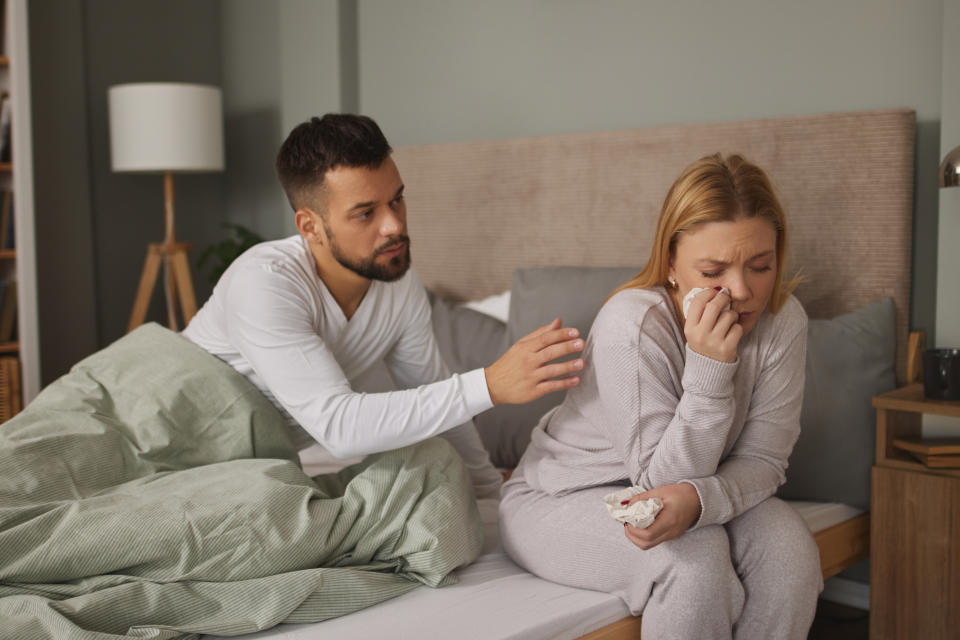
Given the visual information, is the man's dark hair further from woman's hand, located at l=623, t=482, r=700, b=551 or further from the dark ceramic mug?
the dark ceramic mug

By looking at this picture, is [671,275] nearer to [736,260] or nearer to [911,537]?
[736,260]

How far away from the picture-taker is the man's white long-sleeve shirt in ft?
5.35

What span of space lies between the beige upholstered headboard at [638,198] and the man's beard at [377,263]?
0.92 meters

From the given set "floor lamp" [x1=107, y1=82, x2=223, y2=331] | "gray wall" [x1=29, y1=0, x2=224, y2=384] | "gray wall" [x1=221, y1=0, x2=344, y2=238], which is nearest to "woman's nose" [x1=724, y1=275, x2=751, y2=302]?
"gray wall" [x1=221, y1=0, x2=344, y2=238]

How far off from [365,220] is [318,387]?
1.11 feet

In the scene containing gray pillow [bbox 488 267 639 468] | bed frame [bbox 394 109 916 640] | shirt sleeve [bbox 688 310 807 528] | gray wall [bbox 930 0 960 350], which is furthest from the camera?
gray pillow [bbox 488 267 639 468]

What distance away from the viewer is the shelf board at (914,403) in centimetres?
181

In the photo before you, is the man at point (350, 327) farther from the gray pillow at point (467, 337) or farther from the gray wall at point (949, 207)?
the gray wall at point (949, 207)

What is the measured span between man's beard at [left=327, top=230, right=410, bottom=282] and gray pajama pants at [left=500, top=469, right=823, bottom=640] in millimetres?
546

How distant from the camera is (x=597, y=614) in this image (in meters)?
1.52

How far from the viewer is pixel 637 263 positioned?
258 centimetres

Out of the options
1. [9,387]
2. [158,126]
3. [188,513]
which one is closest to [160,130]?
[158,126]

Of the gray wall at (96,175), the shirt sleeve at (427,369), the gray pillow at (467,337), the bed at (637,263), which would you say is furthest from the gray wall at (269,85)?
the shirt sleeve at (427,369)

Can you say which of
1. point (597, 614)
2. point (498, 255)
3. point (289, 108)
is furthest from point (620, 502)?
point (289, 108)
